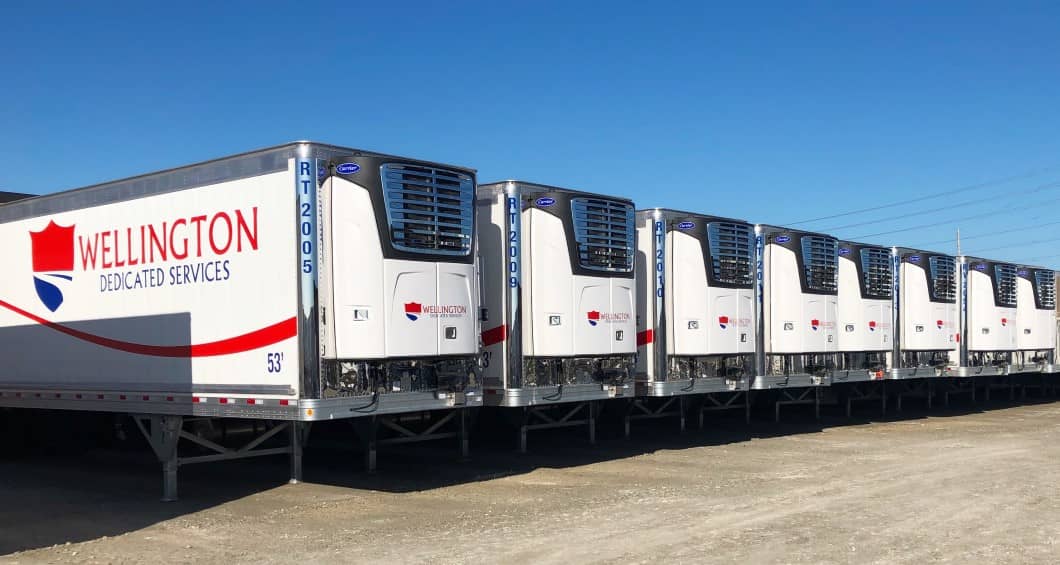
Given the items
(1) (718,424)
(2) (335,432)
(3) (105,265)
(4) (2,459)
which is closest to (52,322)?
(3) (105,265)

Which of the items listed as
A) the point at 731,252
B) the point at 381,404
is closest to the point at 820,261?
the point at 731,252

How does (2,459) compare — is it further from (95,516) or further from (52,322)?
(95,516)

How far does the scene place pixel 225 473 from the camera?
50.0ft

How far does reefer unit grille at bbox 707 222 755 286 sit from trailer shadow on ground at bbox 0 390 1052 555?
307 centimetres

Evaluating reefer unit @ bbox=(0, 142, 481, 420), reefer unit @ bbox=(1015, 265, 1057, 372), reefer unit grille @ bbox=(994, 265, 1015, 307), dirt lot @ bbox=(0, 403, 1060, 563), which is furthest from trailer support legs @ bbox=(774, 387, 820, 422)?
reefer unit @ bbox=(0, 142, 481, 420)

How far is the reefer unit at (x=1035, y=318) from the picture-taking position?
91.2 ft

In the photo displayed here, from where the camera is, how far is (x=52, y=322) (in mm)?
14484

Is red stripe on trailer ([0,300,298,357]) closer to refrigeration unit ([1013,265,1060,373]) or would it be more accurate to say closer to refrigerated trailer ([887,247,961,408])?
refrigerated trailer ([887,247,961,408])

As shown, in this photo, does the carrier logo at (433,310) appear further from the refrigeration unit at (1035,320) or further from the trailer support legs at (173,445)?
the refrigeration unit at (1035,320)

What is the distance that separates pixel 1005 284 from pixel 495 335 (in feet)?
58.6

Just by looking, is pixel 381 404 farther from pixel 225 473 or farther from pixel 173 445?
pixel 225 473

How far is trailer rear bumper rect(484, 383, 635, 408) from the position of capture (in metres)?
14.4

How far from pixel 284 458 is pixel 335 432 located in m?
0.92

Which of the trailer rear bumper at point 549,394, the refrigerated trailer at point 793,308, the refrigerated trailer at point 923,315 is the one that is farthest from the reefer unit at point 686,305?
the refrigerated trailer at point 923,315
